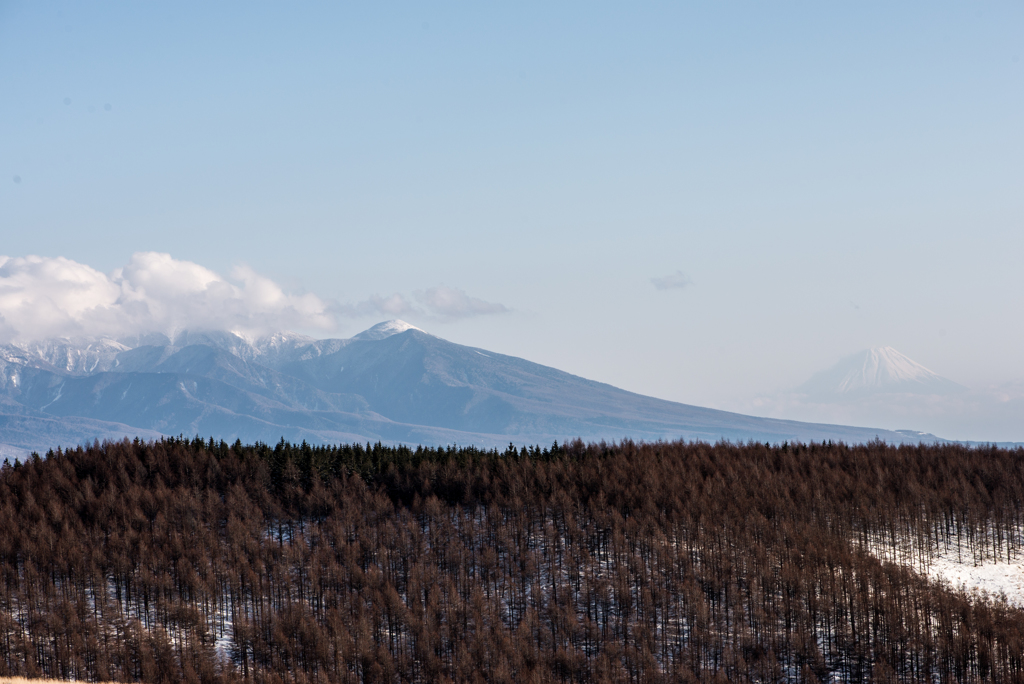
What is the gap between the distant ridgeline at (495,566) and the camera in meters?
36.8

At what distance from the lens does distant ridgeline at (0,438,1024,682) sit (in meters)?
36.8

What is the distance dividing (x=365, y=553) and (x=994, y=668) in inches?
1124

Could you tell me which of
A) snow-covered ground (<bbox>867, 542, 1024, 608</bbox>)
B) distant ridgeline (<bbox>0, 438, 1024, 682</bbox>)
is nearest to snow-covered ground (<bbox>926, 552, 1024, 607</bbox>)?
snow-covered ground (<bbox>867, 542, 1024, 608</bbox>)

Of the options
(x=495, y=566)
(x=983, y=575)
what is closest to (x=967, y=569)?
(x=983, y=575)

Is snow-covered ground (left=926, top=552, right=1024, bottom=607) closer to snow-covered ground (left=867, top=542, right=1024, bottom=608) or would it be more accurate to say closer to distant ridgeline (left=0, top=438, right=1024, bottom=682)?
snow-covered ground (left=867, top=542, right=1024, bottom=608)

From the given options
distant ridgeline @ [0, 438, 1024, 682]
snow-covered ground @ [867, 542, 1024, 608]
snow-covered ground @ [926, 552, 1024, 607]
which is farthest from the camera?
snow-covered ground @ [867, 542, 1024, 608]

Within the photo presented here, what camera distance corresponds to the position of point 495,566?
4384cm

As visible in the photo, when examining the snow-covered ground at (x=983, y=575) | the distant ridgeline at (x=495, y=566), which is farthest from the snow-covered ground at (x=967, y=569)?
the distant ridgeline at (x=495, y=566)

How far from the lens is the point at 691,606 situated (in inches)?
1540

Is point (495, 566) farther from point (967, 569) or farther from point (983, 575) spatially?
point (983, 575)

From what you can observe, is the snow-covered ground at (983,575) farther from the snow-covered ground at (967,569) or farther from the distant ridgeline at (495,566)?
the distant ridgeline at (495,566)

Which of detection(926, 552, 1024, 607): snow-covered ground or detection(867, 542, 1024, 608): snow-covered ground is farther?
detection(867, 542, 1024, 608): snow-covered ground

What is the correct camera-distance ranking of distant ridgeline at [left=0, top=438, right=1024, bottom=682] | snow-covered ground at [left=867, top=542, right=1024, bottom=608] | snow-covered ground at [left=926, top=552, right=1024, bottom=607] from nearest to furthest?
1. distant ridgeline at [left=0, top=438, right=1024, bottom=682]
2. snow-covered ground at [left=926, top=552, right=1024, bottom=607]
3. snow-covered ground at [left=867, top=542, right=1024, bottom=608]

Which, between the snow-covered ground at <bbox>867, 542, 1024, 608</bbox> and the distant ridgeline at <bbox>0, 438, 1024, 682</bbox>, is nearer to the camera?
the distant ridgeline at <bbox>0, 438, 1024, 682</bbox>
